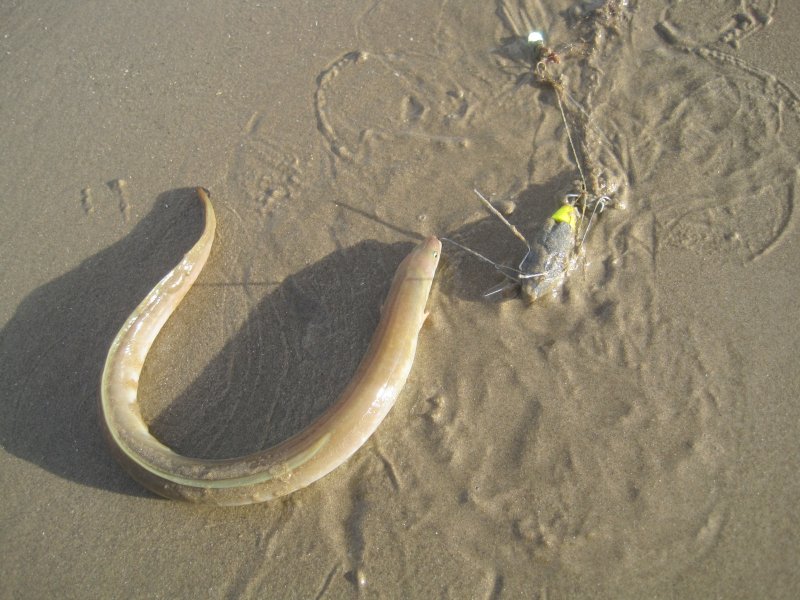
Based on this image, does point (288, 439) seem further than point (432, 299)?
No

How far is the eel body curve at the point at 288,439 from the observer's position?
11.4 feet

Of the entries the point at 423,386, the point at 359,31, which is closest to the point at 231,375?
the point at 423,386

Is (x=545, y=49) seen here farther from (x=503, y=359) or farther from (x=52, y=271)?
(x=52, y=271)

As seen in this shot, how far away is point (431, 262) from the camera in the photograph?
406 cm

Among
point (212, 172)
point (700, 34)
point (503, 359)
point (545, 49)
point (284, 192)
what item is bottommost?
point (503, 359)

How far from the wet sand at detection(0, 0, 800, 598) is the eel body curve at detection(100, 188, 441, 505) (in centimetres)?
19

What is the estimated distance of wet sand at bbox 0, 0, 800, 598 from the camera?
338 centimetres

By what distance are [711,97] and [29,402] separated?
6139 millimetres

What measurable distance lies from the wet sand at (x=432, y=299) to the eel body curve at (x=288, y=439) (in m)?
0.19

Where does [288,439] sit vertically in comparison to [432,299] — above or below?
above

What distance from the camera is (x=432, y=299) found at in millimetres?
4105

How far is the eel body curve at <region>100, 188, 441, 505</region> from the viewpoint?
348cm

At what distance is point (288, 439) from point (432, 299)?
149 centimetres

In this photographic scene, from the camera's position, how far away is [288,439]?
3611 millimetres
